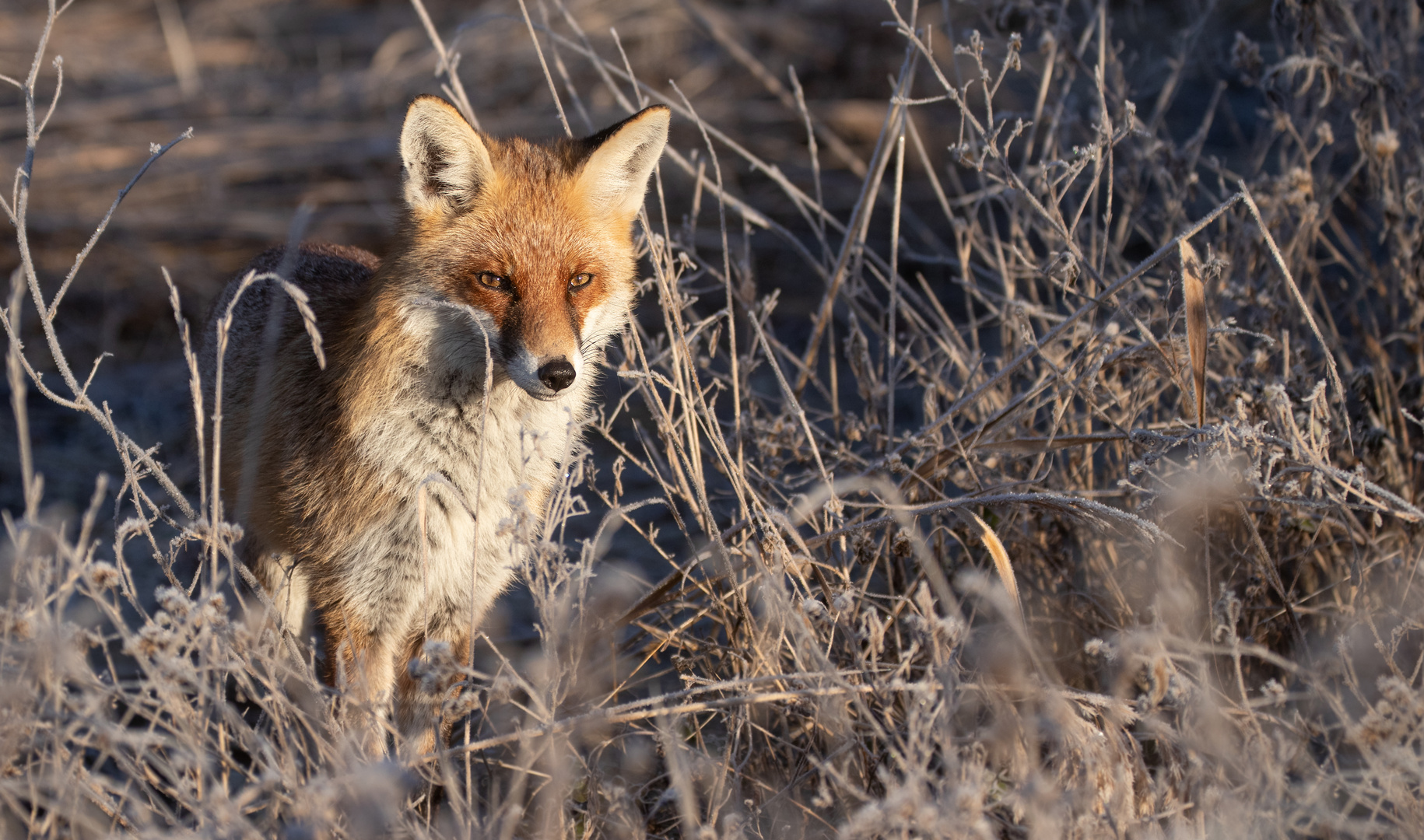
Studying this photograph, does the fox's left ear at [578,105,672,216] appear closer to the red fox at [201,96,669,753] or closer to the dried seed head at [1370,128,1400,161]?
the red fox at [201,96,669,753]

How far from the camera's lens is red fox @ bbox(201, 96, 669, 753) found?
3133 millimetres

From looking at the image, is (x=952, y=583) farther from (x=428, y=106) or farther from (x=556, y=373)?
(x=428, y=106)

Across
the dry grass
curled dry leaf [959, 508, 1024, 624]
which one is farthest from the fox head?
curled dry leaf [959, 508, 1024, 624]

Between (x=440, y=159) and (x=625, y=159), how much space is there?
56 centimetres

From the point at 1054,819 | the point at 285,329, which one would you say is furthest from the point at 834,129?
the point at 1054,819

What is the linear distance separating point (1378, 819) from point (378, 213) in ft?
22.0

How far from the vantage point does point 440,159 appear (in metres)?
3.25

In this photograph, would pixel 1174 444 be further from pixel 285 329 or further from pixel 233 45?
pixel 233 45

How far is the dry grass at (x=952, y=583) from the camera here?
2.11 metres

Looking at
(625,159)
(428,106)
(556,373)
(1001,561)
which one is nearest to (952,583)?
(1001,561)

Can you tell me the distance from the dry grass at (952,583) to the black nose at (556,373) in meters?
0.21

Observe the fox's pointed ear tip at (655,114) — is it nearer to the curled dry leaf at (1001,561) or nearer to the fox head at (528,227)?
the fox head at (528,227)

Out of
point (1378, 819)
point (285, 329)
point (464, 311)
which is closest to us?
point (1378, 819)

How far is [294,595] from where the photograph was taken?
3592 millimetres
